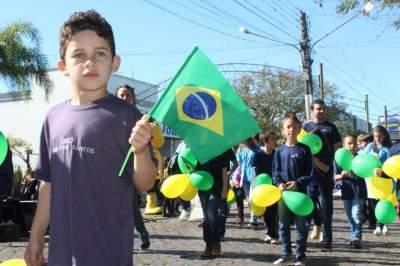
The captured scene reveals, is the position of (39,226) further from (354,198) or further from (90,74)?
(354,198)

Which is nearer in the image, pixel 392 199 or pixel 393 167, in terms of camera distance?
pixel 393 167

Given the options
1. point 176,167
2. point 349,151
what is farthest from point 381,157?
point 176,167

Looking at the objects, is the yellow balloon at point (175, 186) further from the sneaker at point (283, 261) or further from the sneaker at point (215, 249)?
the sneaker at point (283, 261)

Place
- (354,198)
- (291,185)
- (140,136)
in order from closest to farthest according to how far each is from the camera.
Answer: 1. (140,136)
2. (291,185)
3. (354,198)

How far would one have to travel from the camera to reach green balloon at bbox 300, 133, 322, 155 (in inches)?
281

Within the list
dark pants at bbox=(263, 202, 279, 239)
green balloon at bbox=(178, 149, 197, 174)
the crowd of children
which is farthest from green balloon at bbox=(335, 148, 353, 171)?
the crowd of children

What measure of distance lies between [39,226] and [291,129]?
4.16m

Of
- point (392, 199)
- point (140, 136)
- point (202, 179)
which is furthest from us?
point (392, 199)

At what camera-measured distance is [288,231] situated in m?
6.23

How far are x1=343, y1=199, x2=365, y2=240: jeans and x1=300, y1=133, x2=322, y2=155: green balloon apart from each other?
3.78ft

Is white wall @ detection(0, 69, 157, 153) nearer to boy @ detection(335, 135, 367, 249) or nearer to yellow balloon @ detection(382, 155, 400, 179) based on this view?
boy @ detection(335, 135, 367, 249)

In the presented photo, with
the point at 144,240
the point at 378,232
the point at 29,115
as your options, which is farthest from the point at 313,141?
the point at 29,115

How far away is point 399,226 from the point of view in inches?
412

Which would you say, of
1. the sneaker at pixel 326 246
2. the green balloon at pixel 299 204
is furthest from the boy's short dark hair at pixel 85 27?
the sneaker at pixel 326 246
